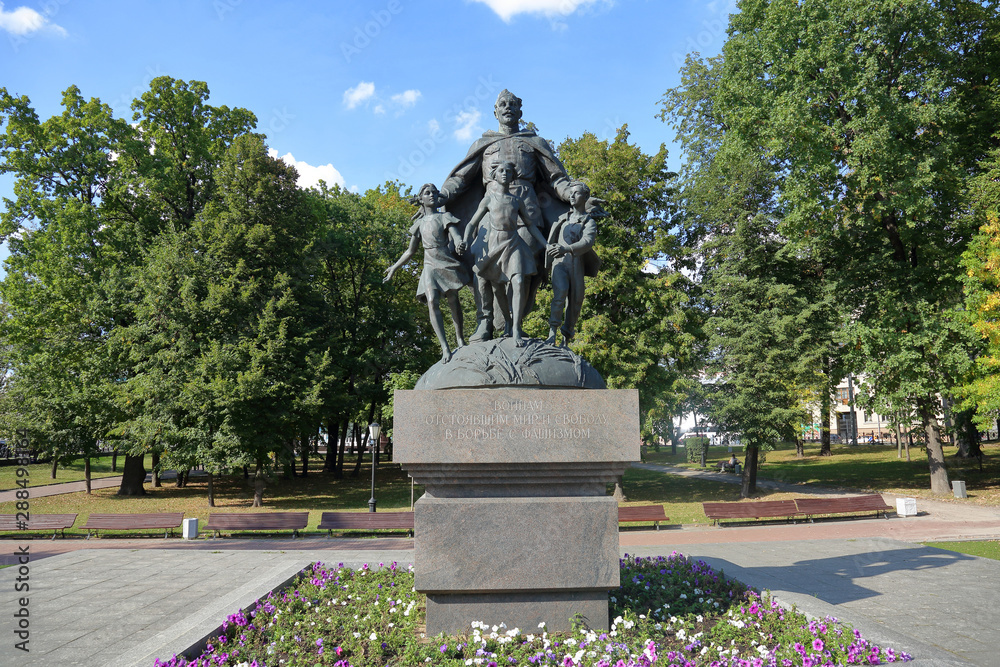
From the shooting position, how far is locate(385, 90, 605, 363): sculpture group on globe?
6285mm

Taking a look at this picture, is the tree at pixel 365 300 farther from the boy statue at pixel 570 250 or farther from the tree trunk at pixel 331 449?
the boy statue at pixel 570 250

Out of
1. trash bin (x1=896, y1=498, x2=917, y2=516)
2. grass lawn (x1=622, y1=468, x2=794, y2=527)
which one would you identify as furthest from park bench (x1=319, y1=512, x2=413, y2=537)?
trash bin (x1=896, y1=498, x2=917, y2=516)

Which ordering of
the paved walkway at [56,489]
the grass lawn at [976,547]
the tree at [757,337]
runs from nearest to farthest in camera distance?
the grass lawn at [976,547], the tree at [757,337], the paved walkway at [56,489]

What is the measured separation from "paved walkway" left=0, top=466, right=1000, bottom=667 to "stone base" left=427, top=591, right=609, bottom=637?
1.85 meters

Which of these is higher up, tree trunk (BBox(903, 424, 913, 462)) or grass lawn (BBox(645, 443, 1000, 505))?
tree trunk (BBox(903, 424, 913, 462))

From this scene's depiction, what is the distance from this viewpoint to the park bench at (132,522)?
53.1 feet

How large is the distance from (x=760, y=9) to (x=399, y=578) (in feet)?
68.6

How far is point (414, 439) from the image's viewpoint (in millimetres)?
5328

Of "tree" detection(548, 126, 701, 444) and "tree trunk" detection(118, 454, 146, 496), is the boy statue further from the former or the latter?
"tree trunk" detection(118, 454, 146, 496)

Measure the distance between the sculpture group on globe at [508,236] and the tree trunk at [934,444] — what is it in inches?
753

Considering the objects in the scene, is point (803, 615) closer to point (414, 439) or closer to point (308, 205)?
point (414, 439)

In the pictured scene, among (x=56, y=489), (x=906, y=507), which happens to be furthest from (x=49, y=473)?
(x=906, y=507)

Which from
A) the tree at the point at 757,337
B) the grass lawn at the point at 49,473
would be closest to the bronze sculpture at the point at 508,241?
the tree at the point at 757,337

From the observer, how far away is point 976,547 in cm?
1162
